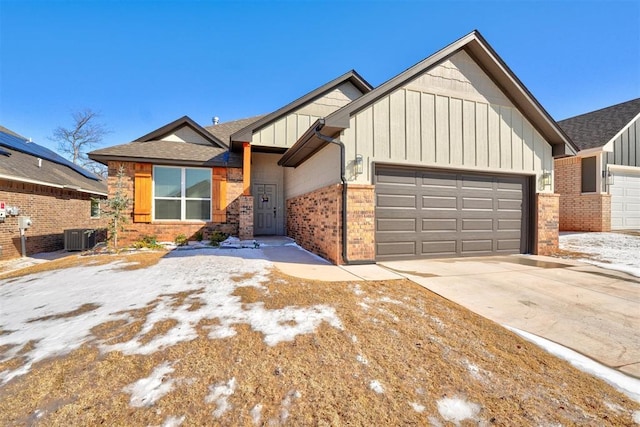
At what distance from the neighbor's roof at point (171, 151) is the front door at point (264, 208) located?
81.6 inches

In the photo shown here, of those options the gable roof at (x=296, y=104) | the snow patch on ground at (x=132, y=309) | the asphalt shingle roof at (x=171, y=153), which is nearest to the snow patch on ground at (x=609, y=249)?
the snow patch on ground at (x=132, y=309)

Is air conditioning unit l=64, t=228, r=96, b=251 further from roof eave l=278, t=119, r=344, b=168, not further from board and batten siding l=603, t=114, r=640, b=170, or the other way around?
board and batten siding l=603, t=114, r=640, b=170

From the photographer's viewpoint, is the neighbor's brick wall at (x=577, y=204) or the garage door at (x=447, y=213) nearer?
the garage door at (x=447, y=213)

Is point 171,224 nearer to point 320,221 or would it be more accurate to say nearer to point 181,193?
point 181,193

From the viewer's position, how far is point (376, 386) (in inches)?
74.5

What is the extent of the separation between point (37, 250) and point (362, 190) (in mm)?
12315

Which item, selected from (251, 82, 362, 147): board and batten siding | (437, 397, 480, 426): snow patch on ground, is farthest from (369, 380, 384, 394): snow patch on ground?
(251, 82, 362, 147): board and batten siding

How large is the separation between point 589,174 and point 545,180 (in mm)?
6659

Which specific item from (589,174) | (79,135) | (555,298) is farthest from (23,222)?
(589,174)

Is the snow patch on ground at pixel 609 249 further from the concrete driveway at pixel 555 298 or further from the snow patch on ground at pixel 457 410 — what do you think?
the snow patch on ground at pixel 457 410

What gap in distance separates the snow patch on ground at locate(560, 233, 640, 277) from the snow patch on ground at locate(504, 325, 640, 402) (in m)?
4.48

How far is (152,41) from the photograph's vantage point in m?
9.73

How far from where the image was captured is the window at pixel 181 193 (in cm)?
931

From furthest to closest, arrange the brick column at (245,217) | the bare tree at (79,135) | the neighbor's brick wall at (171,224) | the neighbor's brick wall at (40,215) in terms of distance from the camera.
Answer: the bare tree at (79,135) → the brick column at (245,217) → the neighbor's brick wall at (171,224) → the neighbor's brick wall at (40,215)
